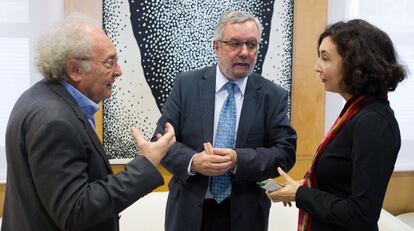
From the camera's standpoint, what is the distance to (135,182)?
1293 millimetres

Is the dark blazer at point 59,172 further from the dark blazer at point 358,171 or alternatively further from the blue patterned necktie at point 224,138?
the blue patterned necktie at point 224,138

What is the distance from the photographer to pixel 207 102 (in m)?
2.05

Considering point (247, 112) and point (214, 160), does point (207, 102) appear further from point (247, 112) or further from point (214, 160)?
point (214, 160)

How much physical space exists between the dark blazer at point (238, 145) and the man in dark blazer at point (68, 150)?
1.83 feet

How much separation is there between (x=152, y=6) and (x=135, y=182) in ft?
6.10

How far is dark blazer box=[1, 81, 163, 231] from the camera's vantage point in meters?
1.19

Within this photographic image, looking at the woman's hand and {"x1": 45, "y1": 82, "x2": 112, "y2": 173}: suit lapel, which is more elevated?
{"x1": 45, "y1": 82, "x2": 112, "y2": 173}: suit lapel

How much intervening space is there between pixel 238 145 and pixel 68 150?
0.97 meters

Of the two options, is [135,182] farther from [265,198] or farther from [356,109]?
[265,198]

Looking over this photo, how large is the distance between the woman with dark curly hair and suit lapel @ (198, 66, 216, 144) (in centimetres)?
56

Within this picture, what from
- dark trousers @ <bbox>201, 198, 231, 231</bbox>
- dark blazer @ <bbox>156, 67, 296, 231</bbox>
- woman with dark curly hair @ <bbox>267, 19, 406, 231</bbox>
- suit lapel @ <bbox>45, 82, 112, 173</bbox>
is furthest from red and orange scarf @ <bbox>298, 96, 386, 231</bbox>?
suit lapel @ <bbox>45, 82, 112, 173</bbox>

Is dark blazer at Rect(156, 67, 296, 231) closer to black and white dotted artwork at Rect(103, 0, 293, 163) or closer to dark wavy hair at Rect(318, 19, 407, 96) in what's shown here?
dark wavy hair at Rect(318, 19, 407, 96)

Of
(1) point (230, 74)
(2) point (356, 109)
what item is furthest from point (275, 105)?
(2) point (356, 109)

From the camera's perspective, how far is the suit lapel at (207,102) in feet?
6.64
